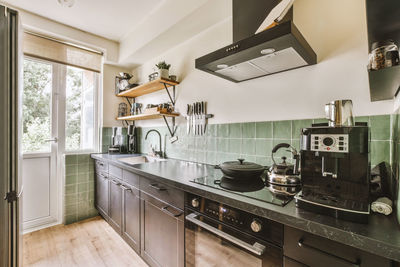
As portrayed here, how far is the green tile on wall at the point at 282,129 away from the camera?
136 centimetres

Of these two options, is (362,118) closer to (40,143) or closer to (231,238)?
(231,238)

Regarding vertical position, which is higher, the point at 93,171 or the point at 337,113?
the point at 337,113

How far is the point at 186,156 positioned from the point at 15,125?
4.68 feet

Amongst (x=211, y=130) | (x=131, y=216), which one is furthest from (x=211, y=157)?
(x=131, y=216)

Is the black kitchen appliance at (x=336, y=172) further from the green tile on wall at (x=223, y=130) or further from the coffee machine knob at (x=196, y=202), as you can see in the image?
the green tile on wall at (x=223, y=130)

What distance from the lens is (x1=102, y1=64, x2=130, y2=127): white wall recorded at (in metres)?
2.90

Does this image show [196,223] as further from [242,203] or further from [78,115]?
[78,115]

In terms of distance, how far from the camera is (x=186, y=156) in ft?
6.99

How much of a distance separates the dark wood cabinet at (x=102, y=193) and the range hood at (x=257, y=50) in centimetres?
196

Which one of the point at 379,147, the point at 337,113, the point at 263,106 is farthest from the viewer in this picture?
the point at 263,106

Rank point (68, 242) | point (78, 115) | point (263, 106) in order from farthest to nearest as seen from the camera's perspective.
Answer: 1. point (78, 115)
2. point (68, 242)
3. point (263, 106)

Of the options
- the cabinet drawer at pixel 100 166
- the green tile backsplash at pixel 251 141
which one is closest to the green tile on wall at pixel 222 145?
the green tile backsplash at pixel 251 141

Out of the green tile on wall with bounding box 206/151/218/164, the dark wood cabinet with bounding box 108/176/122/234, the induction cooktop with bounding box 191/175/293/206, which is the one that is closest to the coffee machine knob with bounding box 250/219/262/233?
the induction cooktop with bounding box 191/175/293/206

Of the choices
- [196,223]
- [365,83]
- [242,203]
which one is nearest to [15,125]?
[196,223]
